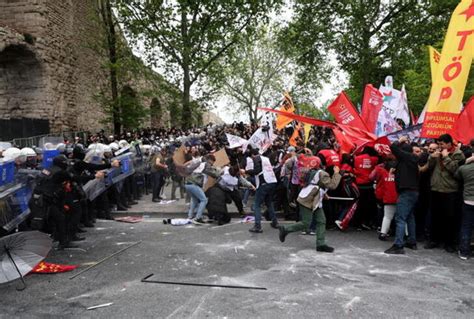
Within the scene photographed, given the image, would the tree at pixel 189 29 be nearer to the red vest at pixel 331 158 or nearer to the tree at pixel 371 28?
the tree at pixel 371 28

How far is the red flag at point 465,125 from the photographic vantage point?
260 inches

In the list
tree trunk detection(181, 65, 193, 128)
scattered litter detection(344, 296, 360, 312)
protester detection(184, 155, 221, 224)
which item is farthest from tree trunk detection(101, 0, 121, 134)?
scattered litter detection(344, 296, 360, 312)

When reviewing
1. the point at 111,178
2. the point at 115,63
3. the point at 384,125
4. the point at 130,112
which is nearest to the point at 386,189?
the point at 384,125

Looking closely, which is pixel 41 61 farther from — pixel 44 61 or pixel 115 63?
pixel 115 63

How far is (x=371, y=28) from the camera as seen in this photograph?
20312 millimetres

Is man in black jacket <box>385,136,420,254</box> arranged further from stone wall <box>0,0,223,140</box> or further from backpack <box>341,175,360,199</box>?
stone wall <box>0,0,223,140</box>

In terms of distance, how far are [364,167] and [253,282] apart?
377 centimetres

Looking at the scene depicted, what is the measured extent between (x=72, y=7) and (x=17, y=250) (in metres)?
17.6

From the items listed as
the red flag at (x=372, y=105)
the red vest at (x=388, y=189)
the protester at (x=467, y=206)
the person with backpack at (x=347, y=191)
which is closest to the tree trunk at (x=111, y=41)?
the red flag at (x=372, y=105)

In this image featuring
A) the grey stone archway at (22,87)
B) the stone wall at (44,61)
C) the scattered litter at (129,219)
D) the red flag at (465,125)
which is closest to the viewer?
the red flag at (465,125)

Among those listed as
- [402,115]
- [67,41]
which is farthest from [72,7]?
[402,115]

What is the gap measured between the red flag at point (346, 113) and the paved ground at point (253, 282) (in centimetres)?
228

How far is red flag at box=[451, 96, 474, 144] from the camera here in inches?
260

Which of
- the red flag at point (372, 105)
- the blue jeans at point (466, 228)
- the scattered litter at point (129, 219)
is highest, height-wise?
the red flag at point (372, 105)
